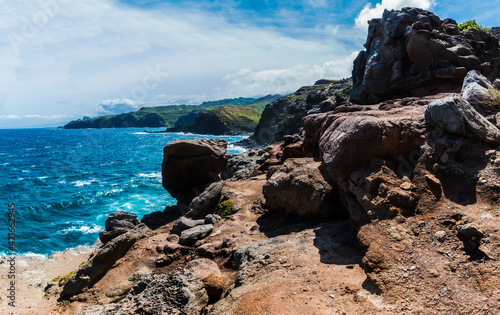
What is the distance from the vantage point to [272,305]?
7258 millimetres

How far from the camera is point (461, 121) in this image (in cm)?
902

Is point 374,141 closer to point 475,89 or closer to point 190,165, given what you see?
point 475,89

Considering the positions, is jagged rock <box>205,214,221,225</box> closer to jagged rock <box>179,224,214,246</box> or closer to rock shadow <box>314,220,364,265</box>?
jagged rock <box>179,224,214,246</box>

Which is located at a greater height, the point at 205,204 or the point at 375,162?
the point at 375,162

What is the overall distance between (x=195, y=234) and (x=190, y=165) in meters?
9.96

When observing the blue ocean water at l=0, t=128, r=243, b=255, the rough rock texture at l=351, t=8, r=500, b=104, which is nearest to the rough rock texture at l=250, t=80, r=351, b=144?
the blue ocean water at l=0, t=128, r=243, b=255

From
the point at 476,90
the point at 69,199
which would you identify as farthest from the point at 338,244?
the point at 69,199

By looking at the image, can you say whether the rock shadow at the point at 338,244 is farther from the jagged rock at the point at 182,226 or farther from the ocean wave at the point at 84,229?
the ocean wave at the point at 84,229

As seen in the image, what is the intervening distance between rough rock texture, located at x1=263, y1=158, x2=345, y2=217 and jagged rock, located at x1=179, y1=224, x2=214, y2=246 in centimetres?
344

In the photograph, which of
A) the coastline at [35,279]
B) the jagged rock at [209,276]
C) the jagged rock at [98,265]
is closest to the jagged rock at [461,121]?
the jagged rock at [209,276]

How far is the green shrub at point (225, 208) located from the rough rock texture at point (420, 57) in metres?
15.7

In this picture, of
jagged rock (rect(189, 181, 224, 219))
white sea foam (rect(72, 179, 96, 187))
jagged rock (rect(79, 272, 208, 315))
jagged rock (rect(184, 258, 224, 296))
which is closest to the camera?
jagged rock (rect(79, 272, 208, 315))

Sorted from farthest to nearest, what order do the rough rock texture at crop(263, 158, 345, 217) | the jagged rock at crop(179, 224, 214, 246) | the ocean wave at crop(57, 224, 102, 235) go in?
the ocean wave at crop(57, 224, 102, 235)
the jagged rock at crop(179, 224, 214, 246)
the rough rock texture at crop(263, 158, 345, 217)

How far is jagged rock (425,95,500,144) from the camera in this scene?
8.88 metres
